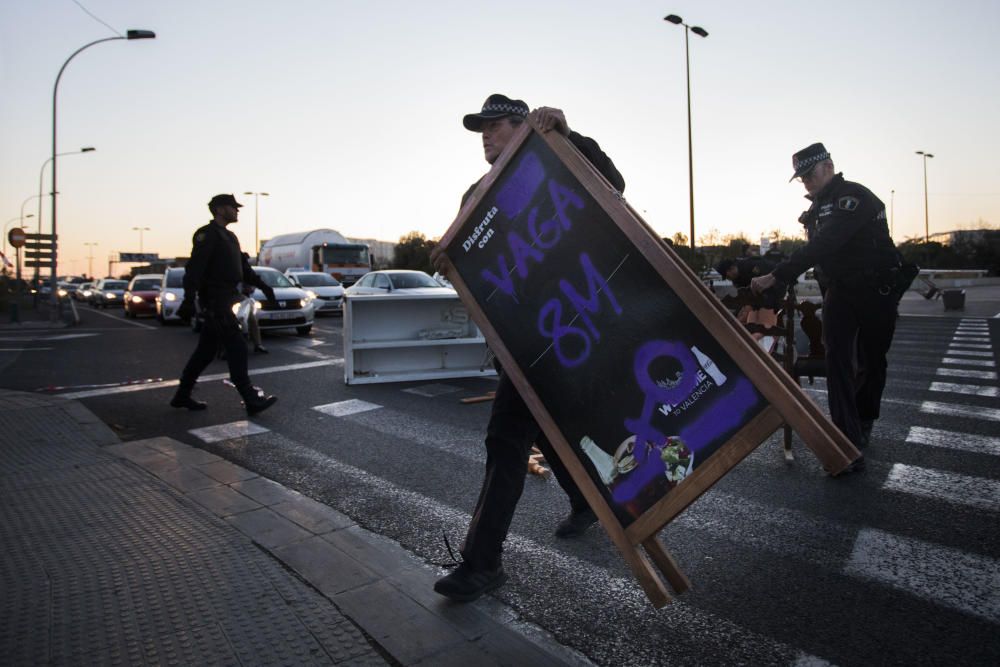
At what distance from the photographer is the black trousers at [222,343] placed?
6480 mm

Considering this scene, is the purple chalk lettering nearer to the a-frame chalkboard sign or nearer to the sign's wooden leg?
the a-frame chalkboard sign

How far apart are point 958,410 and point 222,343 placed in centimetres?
701

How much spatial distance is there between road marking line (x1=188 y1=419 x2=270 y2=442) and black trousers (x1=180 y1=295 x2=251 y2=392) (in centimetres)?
43

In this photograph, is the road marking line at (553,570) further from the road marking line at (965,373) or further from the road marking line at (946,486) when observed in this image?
the road marking line at (965,373)

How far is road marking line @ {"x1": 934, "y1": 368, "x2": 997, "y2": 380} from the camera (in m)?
8.59

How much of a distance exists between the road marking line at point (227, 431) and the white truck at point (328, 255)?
26214 millimetres

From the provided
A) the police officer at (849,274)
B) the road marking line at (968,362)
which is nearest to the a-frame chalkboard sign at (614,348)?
the police officer at (849,274)

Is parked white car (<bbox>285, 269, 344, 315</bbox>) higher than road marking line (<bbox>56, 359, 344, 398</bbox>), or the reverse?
parked white car (<bbox>285, 269, 344, 315</bbox>)

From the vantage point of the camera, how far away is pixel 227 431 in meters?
6.03

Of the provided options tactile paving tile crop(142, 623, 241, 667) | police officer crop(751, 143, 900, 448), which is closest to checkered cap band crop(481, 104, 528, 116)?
police officer crop(751, 143, 900, 448)

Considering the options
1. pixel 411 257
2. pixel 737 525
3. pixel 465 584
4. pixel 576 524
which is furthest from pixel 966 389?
pixel 411 257

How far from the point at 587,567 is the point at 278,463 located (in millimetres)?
2708

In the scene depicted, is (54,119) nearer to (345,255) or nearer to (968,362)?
(345,255)

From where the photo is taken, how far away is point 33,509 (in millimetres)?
3764
